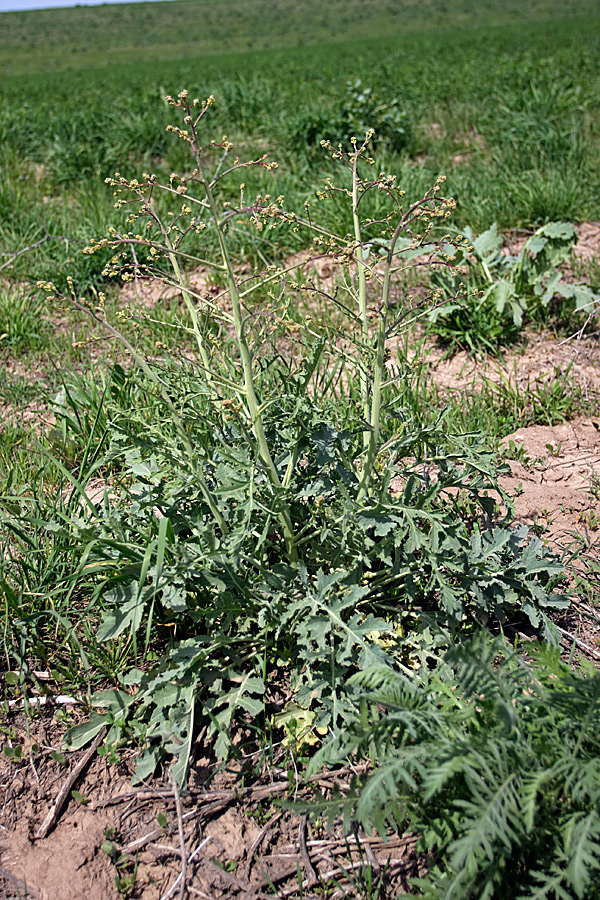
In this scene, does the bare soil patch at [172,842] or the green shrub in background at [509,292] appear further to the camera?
the green shrub in background at [509,292]

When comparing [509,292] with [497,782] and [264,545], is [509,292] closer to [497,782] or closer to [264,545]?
[264,545]

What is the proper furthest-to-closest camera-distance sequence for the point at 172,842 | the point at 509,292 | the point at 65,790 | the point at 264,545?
the point at 509,292 < the point at 264,545 < the point at 65,790 < the point at 172,842

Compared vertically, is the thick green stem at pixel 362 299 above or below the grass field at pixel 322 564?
above

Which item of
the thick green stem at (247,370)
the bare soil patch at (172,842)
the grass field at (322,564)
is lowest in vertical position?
the bare soil patch at (172,842)

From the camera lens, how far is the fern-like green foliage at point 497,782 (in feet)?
3.65

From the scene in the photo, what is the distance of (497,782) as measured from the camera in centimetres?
119

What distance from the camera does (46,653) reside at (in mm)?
1940

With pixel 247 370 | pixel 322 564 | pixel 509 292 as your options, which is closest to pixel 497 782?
pixel 322 564

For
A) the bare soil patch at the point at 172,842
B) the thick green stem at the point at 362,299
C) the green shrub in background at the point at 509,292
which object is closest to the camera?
the bare soil patch at the point at 172,842

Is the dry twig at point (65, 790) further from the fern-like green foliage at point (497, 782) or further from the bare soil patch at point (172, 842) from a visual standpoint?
the fern-like green foliage at point (497, 782)

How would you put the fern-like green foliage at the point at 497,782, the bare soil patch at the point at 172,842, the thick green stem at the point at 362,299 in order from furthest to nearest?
the thick green stem at the point at 362,299
the bare soil patch at the point at 172,842
the fern-like green foliage at the point at 497,782

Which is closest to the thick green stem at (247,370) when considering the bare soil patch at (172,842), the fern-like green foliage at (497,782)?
the fern-like green foliage at (497,782)

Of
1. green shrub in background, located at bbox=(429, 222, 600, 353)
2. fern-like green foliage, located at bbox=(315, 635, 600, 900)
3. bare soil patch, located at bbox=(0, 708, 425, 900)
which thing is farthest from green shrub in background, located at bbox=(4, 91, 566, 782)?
green shrub in background, located at bbox=(429, 222, 600, 353)

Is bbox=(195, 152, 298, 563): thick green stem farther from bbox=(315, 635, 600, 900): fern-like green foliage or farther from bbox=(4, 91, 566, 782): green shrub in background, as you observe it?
bbox=(315, 635, 600, 900): fern-like green foliage
